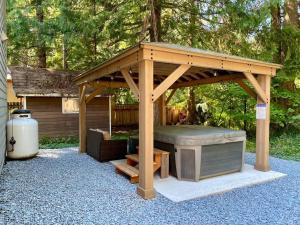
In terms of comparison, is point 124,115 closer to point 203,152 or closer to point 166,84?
point 203,152

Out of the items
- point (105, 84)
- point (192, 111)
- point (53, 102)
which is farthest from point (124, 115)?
point (105, 84)

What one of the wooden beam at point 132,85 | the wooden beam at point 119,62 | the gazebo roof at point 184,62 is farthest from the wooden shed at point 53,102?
the wooden beam at point 132,85

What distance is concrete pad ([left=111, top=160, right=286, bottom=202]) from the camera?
4.17 meters

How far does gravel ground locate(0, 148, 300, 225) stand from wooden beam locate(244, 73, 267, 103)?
5.53ft

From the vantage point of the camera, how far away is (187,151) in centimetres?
481

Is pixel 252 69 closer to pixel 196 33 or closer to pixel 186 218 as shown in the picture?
pixel 186 218

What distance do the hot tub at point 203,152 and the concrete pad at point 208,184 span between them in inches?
6.0

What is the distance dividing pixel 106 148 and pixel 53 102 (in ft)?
18.9

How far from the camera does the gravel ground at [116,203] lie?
10.9 feet

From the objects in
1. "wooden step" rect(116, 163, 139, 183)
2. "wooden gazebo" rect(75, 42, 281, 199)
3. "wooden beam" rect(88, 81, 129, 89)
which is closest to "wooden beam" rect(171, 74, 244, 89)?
"wooden gazebo" rect(75, 42, 281, 199)

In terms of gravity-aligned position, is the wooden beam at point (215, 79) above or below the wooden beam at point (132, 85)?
above

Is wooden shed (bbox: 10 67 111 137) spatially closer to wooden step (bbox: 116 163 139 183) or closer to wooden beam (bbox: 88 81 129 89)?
wooden beam (bbox: 88 81 129 89)

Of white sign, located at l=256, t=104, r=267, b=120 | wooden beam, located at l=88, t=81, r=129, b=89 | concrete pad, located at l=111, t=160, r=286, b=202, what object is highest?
wooden beam, located at l=88, t=81, r=129, b=89

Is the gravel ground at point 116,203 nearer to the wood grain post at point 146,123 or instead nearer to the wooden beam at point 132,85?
the wood grain post at point 146,123
